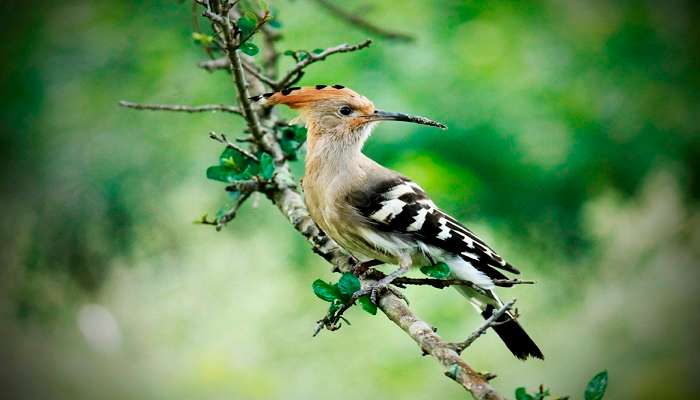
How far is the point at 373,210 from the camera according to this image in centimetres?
156

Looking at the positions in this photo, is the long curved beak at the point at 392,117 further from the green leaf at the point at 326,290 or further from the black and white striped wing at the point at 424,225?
the green leaf at the point at 326,290

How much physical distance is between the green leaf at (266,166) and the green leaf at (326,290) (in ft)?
1.09

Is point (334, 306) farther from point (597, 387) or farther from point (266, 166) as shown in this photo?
point (597, 387)

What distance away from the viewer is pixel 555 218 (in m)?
2.37

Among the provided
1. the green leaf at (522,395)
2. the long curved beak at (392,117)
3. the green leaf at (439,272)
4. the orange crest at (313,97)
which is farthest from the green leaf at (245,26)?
the green leaf at (522,395)

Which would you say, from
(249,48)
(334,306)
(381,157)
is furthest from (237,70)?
(381,157)

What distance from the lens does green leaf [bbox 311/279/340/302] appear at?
4.00ft

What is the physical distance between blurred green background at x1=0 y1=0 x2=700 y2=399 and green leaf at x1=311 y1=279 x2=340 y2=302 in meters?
0.94

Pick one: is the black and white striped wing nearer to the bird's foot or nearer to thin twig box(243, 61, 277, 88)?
the bird's foot

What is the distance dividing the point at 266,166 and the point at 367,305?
40cm

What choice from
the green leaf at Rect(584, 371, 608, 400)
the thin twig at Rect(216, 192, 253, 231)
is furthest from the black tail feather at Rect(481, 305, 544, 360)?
the thin twig at Rect(216, 192, 253, 231)

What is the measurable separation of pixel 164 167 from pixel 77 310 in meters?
0.77

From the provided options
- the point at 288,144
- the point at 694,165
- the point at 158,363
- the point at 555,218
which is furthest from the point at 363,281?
the point at 158,363

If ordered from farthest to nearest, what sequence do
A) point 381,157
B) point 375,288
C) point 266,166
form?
1. point 381,157
2. point 266,166
3. point 375,288
